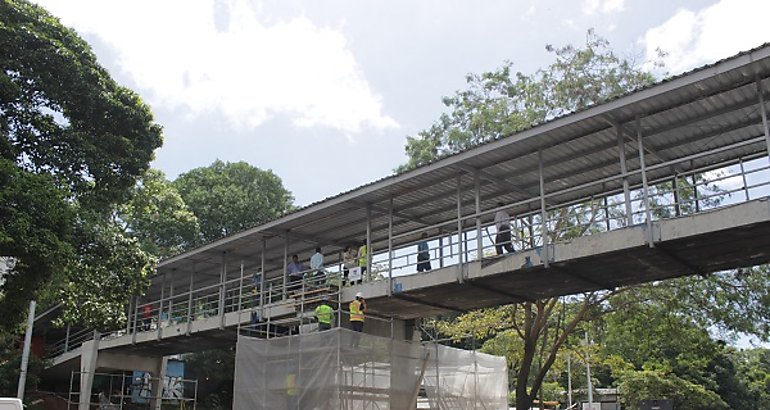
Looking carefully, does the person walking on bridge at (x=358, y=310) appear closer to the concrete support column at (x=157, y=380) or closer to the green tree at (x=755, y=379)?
the concrete support column at (x=157, y=380)

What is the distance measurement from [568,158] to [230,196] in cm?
2694

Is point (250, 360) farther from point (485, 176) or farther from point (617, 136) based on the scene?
point (617, 136)

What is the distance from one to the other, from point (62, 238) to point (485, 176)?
345 inches

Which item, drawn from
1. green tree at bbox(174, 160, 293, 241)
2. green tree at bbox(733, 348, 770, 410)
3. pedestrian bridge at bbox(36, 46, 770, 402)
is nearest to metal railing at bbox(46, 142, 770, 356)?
pedestrian bridge at bbox(36, 46, 770, 402)

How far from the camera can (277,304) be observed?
18625 mm

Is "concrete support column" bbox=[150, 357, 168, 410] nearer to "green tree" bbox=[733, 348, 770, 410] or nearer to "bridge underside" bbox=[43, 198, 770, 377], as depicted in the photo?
"bridge underside" bbox=[43, 198, 770, 377]

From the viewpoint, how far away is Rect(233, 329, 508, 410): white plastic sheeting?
51.1 feet

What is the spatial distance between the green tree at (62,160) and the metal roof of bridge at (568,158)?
4.07 m

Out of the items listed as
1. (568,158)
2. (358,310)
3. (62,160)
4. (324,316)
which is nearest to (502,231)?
(568,158)

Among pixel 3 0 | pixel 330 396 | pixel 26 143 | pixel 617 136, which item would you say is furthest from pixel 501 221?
pixel 3 0

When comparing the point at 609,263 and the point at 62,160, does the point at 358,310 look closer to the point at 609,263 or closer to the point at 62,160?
the point at 609,263

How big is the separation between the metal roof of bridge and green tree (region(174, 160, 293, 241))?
57.2 feet

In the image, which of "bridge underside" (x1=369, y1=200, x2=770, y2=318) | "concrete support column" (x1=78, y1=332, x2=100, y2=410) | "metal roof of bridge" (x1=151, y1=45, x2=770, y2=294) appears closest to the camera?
"bridge underside" (x1=369, y1=200, x2=770, y2=318)

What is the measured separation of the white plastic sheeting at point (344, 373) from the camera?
614 inches
